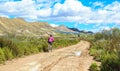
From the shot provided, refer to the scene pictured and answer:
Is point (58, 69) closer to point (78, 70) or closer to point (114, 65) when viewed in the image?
point (78, 70)

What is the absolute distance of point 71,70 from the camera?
1806 centimetres

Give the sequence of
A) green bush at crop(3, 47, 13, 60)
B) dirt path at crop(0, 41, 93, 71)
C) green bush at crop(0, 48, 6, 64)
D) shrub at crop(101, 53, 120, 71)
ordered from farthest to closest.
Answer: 1. green bush at crop(3, 47, 13, 60)
2. green bush at crop(0, 48, 6, 64)
3. dirt path at crop(0, 41, 93, 71)
4. shrub at crop(101, 53, 120, 71)

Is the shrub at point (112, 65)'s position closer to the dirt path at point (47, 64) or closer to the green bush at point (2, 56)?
the dirt path at point (47, 64)

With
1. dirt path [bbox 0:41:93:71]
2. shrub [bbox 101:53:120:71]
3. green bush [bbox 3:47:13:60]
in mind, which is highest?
green bush [bbox 3:47:13:60]

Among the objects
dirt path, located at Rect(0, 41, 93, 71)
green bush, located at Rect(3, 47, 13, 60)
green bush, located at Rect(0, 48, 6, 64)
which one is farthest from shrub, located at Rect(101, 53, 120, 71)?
green bush, located at Rect(3, 47, 13, 60)

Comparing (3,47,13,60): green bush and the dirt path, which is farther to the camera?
(3,47,13,60): green bush

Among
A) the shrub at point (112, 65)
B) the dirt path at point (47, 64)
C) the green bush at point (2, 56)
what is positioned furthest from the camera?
the green bush at point (2, 56)

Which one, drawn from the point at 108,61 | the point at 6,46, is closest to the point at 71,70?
the point at 108,61

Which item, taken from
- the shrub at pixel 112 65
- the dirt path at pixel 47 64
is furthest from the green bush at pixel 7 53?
the shrub at pixel 112 65

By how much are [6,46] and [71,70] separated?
32.0ft

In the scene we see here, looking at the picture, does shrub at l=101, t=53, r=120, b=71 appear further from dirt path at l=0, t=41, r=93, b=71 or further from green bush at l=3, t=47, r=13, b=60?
green bush at l=3, t=47, r=13, b=60

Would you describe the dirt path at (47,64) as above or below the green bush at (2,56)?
below

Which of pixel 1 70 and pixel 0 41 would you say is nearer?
pixel 1 70

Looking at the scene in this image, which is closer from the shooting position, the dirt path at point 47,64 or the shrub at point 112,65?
the shrub at point 112,65
